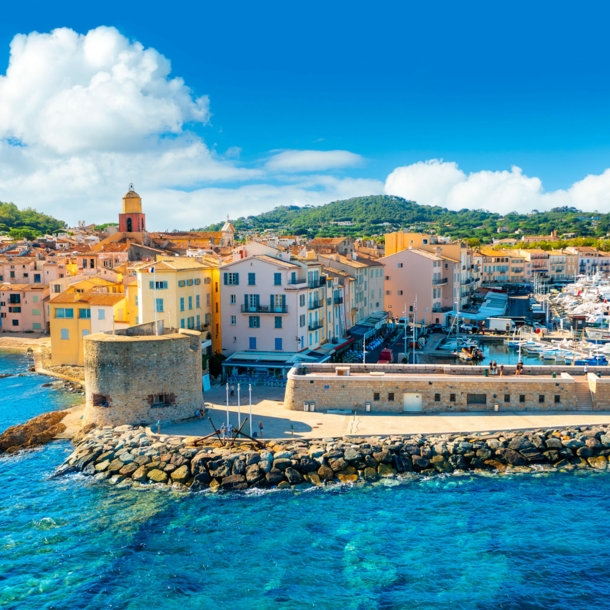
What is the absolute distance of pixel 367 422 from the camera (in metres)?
37.6

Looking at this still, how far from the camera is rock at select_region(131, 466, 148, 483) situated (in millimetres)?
32000

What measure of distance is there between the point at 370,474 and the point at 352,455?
4.19 feet

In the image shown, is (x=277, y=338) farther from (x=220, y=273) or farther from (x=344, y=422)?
(x=344, y=422)

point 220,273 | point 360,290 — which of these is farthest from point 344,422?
point 360,290

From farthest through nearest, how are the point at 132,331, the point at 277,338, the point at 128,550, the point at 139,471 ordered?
1. the point at 277,338
2. the point at 132,331
3. the point at 139,471
4. the point at 128,550

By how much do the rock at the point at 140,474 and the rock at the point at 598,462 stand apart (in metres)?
22.3

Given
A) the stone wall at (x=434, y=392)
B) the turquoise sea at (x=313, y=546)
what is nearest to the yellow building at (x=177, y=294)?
the stone wall at (x=434, y=392)

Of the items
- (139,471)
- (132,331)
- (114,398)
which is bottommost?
(139,471)

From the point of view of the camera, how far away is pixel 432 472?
33156 mm

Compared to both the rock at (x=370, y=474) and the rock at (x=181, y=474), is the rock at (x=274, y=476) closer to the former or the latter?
the rock at (x=181, y=474)

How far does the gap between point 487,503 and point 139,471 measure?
1632 cm

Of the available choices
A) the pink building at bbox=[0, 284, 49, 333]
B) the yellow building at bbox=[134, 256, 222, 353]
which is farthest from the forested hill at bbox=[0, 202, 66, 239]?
the yellow building at bbox=[134, 256, 222, 353]

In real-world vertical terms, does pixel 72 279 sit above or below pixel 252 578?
above

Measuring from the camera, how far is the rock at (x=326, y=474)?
1258 inches
